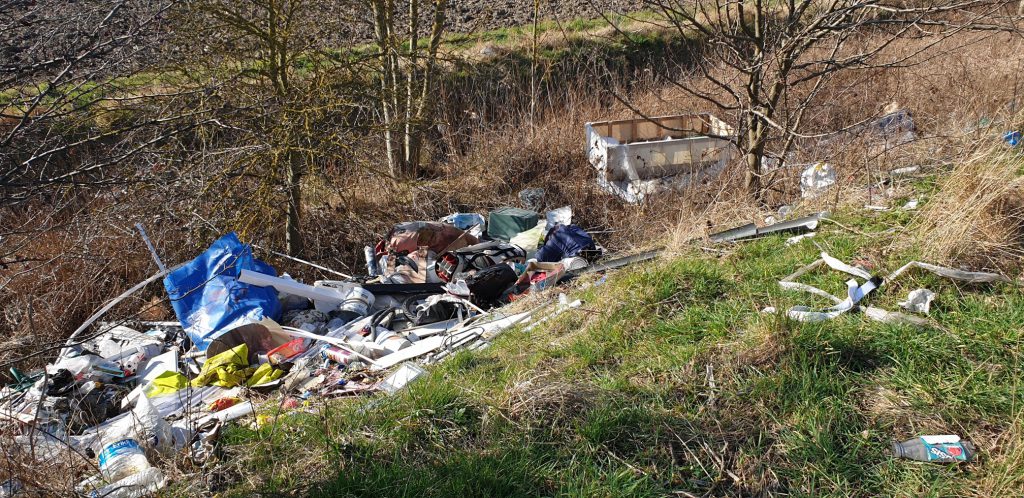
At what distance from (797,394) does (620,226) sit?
445 cm

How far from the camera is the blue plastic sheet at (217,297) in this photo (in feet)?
16.1

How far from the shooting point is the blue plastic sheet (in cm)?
489

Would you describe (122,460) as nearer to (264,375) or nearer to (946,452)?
(264,375)

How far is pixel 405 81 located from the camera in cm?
840

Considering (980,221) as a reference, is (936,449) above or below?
below

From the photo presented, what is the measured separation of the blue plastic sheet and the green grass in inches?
74.6

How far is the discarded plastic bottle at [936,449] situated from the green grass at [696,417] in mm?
32

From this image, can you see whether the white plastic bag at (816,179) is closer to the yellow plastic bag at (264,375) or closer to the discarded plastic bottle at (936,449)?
the discarded plastic bottle at (936,449)

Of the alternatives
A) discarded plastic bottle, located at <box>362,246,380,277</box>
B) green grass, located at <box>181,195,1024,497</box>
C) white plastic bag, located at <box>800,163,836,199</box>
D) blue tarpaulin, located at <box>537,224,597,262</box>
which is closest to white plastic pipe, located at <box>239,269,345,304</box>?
discarded plastic bottle, located at <box>362,246,380,277</box>

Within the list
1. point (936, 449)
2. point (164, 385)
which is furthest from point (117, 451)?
point (936, 449)

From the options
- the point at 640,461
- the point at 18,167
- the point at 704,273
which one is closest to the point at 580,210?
the point at 704,273

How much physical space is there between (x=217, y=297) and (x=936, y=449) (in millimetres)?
4415

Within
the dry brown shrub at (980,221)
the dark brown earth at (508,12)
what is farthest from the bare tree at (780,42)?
the dark brown earth at (508,12)

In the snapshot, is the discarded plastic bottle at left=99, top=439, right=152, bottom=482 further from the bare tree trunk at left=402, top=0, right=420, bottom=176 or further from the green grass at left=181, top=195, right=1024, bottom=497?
the bare tree trunk at left=402, top=0, right=420, bottom=176
